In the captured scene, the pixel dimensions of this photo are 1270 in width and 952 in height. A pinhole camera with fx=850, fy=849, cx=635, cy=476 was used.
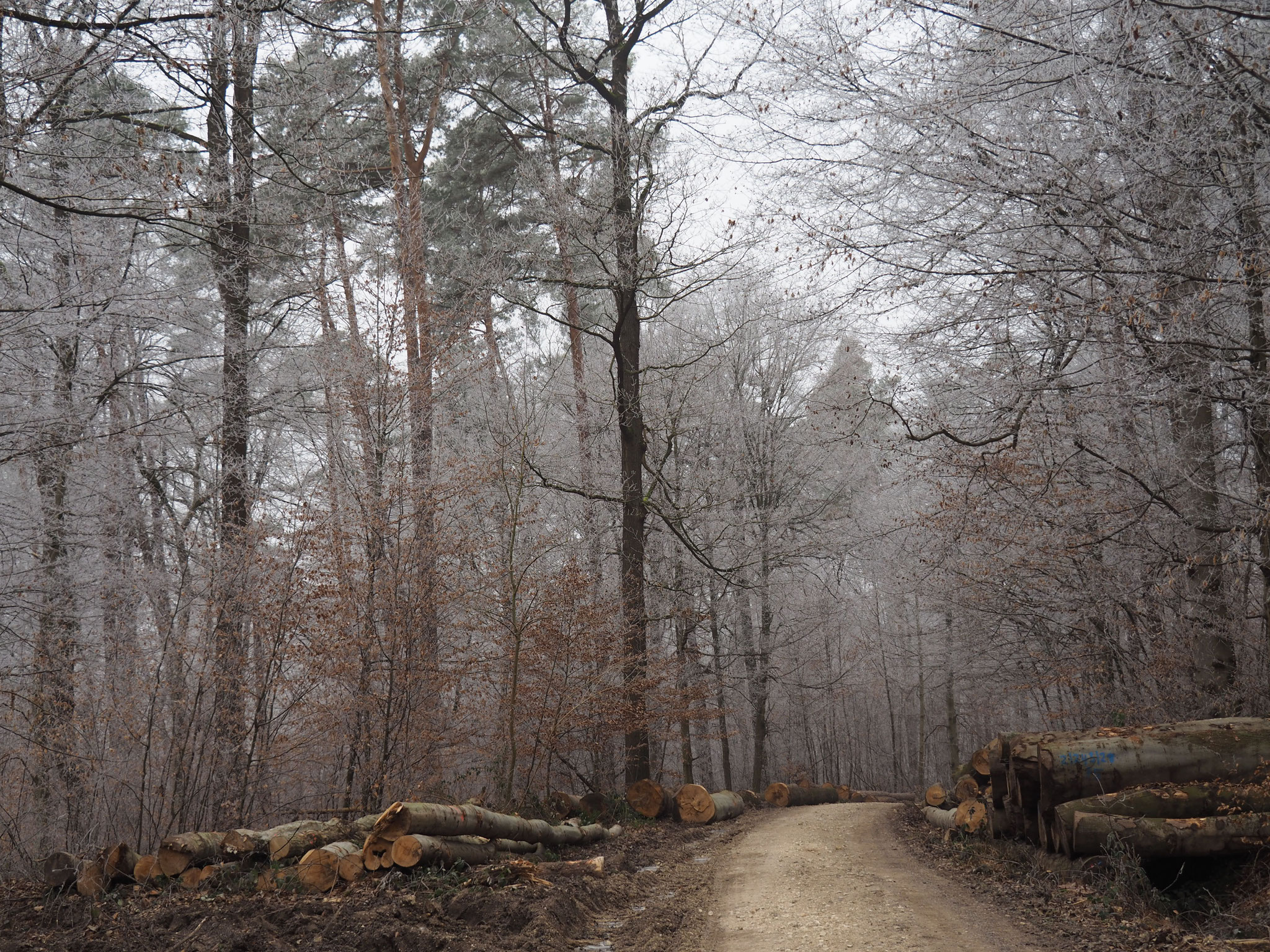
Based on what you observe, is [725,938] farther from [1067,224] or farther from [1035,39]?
[1035,39]

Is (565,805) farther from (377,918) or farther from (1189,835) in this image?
(1189,835)

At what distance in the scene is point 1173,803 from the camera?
20.4 feet

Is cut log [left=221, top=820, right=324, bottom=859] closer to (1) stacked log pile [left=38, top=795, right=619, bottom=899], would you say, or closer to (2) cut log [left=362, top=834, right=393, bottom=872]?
(1) stacked log pile [left=38, top=795, right=619, bottom=899]

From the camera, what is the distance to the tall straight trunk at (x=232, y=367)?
5627mm

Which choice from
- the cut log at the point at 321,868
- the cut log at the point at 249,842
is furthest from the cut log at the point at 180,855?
the cut log at the point at 321,868

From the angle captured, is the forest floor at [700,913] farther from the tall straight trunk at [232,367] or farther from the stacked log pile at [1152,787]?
the tall straight trunk at [232,367]

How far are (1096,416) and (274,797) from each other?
9553 mm

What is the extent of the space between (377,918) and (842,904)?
321 cm

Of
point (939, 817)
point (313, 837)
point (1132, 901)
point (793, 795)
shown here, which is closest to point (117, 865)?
point (313, 837)

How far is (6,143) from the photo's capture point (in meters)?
4.79

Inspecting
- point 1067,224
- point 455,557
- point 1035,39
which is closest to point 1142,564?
point 1067,224

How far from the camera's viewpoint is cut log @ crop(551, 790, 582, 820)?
9.84m

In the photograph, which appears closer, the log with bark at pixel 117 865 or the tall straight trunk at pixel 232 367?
the tall straight trunk at pixel 232 367

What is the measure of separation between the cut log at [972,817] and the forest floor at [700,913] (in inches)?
47.7
